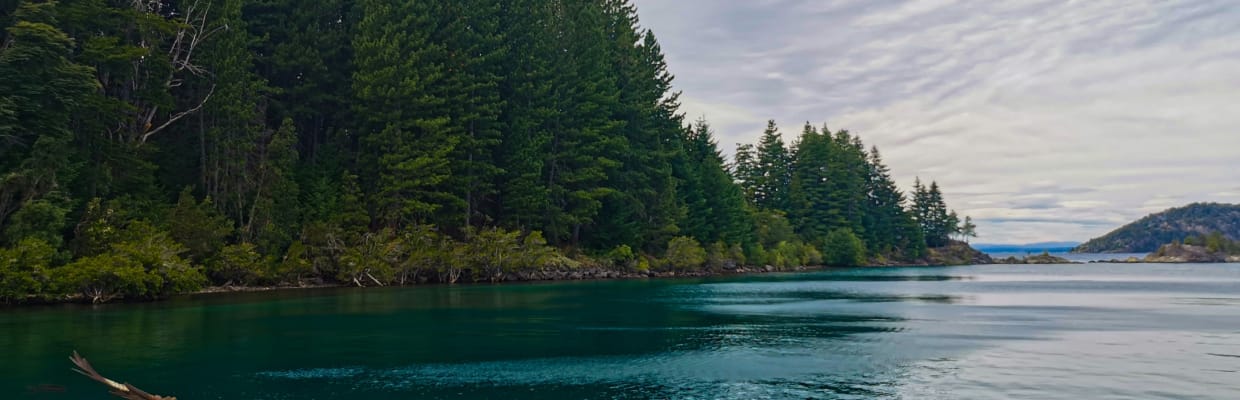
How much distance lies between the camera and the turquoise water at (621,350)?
17247 millimetres

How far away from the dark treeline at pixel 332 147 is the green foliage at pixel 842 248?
97.2 feet

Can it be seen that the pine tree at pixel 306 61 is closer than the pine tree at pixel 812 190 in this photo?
Yes

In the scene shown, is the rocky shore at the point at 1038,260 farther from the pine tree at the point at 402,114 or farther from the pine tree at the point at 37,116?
the pine tree at the point at 37,116

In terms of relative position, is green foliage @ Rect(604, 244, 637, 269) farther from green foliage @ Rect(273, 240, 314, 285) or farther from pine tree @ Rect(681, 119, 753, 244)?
green foliage @ Rect(273, 240, 314, 285)

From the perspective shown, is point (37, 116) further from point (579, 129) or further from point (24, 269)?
point (579, 129)

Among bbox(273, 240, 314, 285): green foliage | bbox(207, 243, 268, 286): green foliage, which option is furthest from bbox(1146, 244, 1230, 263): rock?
bbox(207, 243, 268, 286): green foliage

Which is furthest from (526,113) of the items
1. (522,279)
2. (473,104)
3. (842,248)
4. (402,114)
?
(842,248)

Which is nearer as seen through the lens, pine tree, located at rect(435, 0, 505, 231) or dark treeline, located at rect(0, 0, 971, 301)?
dark treeline, located at rect(0, 0, 971, 301)

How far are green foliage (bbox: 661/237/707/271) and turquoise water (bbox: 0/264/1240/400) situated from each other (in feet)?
135

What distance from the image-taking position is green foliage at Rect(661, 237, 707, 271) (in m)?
82.4

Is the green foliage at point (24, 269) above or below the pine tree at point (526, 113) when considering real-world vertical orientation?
below

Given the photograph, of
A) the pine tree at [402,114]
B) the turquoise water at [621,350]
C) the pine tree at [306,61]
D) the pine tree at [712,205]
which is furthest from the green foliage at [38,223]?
the pine tree at [712,205]

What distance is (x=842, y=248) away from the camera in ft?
400

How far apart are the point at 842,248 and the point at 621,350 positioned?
104429 millimetres
